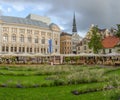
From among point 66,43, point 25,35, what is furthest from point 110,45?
point 66,43

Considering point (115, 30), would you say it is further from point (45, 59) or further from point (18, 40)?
point (18, 40)

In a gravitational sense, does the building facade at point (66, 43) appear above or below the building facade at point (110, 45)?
above

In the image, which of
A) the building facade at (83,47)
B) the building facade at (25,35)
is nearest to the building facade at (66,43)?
the building facade at (25,35)

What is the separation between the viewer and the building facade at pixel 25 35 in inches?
3773

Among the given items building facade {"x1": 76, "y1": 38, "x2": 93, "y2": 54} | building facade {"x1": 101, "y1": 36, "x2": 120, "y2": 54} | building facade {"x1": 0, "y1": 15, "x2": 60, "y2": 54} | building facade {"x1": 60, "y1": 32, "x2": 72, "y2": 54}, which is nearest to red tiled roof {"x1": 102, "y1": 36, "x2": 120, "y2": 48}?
building facade {"x1": 101, "y1": 36, "x2": 120, "y2": 54}

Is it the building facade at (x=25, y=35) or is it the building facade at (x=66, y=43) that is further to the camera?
the building facade at (x=66, y=43)

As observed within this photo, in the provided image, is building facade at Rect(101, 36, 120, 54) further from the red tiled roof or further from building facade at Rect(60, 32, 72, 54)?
building facade at Rect(60, 32, 72, 54)

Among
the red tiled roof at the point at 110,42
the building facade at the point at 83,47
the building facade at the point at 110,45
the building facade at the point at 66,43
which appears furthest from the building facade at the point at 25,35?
the building facade at the point at 110,45

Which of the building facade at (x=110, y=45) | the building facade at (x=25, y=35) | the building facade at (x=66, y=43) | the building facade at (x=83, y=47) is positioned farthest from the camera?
the building facade at (x=66, y=43)

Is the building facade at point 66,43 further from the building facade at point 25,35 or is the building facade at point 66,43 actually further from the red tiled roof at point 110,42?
the red tiled roof at point 110,42

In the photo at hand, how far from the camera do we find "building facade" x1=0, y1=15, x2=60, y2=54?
95.8 m

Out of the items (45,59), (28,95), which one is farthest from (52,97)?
(45,59)

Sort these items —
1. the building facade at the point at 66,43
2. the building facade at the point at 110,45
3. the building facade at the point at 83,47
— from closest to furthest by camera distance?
the building facade at the point at 110,45, the building facade at the point at 83,47, the building facade at the point at 66,43

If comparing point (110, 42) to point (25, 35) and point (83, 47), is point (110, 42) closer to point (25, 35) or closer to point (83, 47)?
point (83, 47)
